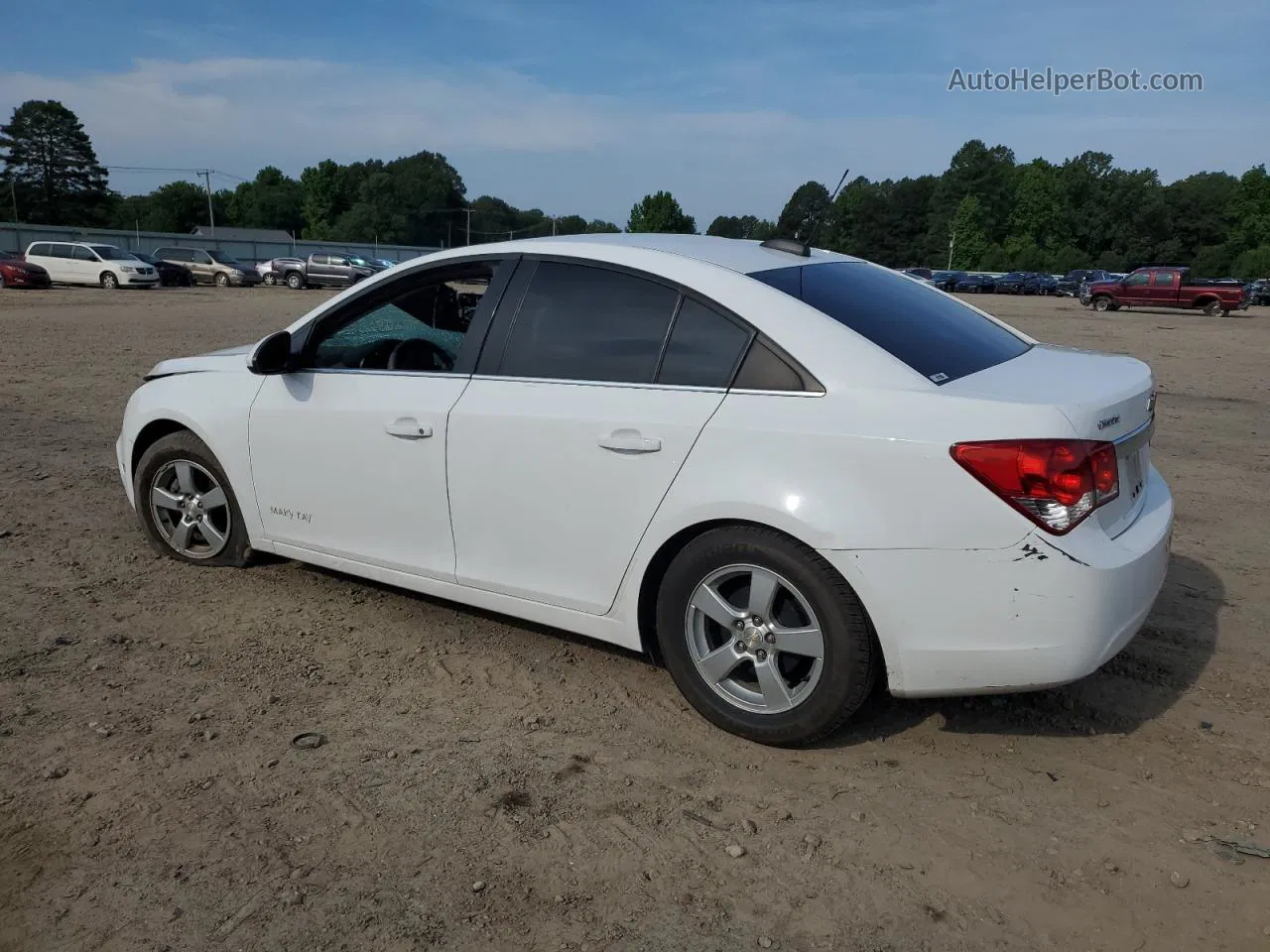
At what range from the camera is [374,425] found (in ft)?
13.2

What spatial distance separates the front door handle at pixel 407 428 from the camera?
3.88 metres

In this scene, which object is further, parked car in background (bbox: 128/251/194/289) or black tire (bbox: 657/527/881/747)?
parked car in background (bbox: 128/251/194/289)

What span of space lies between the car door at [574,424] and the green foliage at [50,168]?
372 ft

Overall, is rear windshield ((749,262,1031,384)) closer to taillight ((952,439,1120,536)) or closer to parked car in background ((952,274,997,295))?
taillight ((952,439,1120,536))

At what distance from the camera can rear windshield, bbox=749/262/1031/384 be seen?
10.9ft

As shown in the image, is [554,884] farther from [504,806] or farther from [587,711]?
[587,711]

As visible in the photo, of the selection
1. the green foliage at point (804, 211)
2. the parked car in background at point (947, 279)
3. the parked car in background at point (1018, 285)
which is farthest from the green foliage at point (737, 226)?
the parked car in background at point (1018, 285)

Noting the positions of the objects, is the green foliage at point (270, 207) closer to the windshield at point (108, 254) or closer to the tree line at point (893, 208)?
the tree line at point (893, 208)

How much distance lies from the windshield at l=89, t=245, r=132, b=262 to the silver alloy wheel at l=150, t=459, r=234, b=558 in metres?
34.7

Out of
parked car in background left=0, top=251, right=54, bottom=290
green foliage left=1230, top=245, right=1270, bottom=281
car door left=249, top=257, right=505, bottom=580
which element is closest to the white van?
parked car in background left=0, top=251, right=54, bottom=290

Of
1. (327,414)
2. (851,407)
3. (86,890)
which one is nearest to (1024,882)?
(851,407)

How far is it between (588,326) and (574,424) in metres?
0.42

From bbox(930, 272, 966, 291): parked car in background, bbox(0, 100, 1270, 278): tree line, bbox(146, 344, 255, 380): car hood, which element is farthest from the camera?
bbox(0, 100, 1270, 278): tree line

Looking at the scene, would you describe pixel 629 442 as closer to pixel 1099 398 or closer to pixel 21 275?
pixel 1099 398
